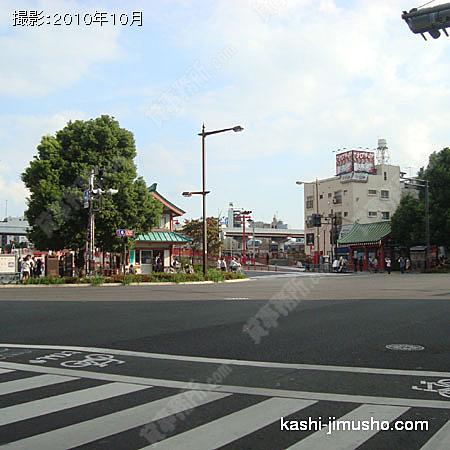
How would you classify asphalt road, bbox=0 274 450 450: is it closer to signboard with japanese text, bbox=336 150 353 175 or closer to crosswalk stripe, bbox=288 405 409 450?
crosswalk stripe, bbox=288 405 409 450

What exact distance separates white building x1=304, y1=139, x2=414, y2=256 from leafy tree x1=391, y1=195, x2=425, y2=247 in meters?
24.0

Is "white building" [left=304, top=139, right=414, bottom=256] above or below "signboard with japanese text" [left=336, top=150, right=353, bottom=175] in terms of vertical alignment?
below

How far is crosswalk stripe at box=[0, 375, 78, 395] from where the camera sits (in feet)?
21.4

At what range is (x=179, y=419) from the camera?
209 inches

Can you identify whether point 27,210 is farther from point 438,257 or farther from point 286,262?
point 286,262

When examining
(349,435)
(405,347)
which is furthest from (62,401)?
(405,347)

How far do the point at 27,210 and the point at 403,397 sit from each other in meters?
31.9

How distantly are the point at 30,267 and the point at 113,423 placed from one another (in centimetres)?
3160

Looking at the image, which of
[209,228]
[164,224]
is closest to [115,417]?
[164,224]

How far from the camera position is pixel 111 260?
4334cm

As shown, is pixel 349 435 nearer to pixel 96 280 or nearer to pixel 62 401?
pixel 62 401

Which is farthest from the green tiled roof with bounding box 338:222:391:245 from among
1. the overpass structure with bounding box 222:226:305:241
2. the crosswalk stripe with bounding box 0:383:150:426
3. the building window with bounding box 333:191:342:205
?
the overpass structure with bounding box 222:226:305:241

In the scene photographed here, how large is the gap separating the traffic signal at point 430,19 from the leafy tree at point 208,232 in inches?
2420

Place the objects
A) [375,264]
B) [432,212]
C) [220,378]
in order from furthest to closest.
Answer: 1. [375,264]
2. [432,212]
3. [220,378]
